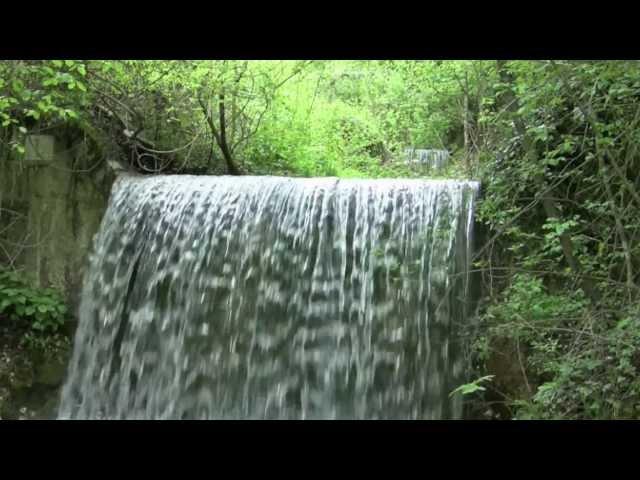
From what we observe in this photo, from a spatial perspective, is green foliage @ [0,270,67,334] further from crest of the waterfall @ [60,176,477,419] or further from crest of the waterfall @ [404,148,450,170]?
crest of the waterfall @ [404,148,450,170]

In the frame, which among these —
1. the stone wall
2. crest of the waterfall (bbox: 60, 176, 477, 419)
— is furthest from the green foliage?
crest of the waterfall (bbox: 60, 176, 477, 419)

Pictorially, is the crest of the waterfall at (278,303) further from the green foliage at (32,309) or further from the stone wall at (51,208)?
the stone wall at (51,208)

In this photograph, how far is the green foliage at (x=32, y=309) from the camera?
20.3ft

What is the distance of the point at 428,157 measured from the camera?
9.81m

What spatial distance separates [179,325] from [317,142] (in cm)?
476

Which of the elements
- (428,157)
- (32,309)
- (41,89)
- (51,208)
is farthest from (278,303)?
(428,157)

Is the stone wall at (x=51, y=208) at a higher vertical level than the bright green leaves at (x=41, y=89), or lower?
lower

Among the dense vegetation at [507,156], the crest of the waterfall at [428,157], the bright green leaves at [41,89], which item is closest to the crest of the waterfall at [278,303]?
the dense vegetation at [507,156]

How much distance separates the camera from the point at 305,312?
210 inches

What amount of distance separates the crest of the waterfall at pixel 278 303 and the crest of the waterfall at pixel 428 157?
3.78 meters

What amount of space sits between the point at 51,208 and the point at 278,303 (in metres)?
2.88

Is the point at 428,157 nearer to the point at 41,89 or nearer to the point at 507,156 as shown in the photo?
the point at 507,156

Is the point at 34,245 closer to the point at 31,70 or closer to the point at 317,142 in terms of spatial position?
the point at 31,70

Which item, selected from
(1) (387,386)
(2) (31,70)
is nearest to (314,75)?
(2) (31,70)
